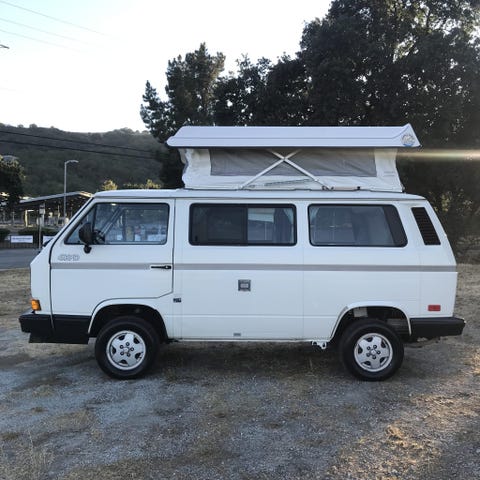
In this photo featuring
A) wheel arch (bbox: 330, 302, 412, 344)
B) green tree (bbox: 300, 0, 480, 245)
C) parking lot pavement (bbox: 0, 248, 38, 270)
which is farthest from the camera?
green tree (bbox: 300, 0, 480, 245)

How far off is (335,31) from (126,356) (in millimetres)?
21055

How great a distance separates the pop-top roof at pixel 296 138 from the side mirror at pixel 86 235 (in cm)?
125

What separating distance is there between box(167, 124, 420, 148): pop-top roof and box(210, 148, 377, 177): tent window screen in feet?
0.37

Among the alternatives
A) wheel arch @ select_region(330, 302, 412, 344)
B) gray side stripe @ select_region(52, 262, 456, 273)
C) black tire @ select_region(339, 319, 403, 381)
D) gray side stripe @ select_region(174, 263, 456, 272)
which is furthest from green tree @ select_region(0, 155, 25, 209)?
black tire @ select_region(339, 319, 403, 381)

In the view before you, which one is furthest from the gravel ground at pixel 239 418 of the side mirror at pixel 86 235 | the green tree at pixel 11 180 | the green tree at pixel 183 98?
the green tree at pixel 11 180

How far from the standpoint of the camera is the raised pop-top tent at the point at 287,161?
5.69 meters

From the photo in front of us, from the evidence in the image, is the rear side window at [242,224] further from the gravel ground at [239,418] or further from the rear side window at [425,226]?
the gravel ground at [239,418]

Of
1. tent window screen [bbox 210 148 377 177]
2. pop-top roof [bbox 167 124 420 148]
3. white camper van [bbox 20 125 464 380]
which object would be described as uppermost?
pop-top roof [bbox 167 124 420 148]

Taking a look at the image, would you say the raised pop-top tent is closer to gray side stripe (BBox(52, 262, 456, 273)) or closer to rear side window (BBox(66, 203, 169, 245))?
rear side window (BBox(66, 203, 169, 245))

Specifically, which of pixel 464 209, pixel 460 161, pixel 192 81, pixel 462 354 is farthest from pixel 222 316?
pixel 192 81

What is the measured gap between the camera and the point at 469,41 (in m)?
23.2

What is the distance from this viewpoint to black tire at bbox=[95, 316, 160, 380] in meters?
5.53

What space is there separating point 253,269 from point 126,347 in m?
1.64

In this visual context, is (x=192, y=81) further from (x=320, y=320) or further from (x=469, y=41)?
(x=320, y=320)
